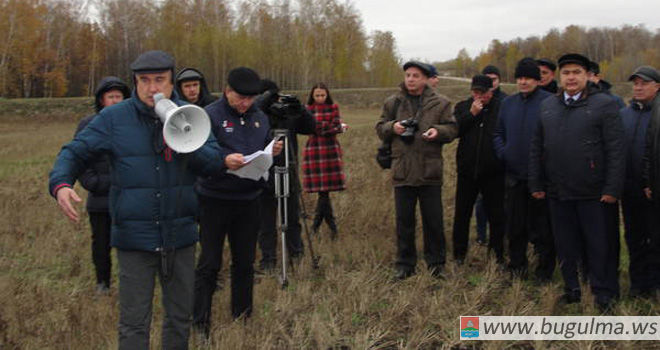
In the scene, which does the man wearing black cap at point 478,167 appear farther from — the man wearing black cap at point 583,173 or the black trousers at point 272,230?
the black trousers at point 272,230

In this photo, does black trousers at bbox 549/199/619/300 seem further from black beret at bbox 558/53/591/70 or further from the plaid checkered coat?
the plaid checkered coat

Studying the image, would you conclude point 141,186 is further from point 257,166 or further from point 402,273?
point 402,273

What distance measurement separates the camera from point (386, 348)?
3.89 metres

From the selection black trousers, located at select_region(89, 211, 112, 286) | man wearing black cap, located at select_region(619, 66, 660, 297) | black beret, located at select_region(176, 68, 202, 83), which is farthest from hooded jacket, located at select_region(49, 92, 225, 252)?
man wearing black cap, located at select_region(619, 66, 660, 297)

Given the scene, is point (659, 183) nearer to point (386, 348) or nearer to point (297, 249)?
point (386, 348)

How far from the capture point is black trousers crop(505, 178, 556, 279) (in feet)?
18.0

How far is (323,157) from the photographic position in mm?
7320

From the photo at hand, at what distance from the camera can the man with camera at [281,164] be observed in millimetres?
5453

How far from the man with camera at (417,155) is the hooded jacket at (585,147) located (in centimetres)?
100

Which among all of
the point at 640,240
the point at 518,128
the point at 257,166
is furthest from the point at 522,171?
the point at 257,166

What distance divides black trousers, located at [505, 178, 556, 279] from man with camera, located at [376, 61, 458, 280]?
28.0 inches

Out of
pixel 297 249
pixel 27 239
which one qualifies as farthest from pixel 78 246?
pixel 297 249

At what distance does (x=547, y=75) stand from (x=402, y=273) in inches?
105

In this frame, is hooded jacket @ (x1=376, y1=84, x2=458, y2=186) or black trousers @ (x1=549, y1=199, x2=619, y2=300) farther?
hooded jacket @ (x1=376, y1=84, x2=458, y2=186)
